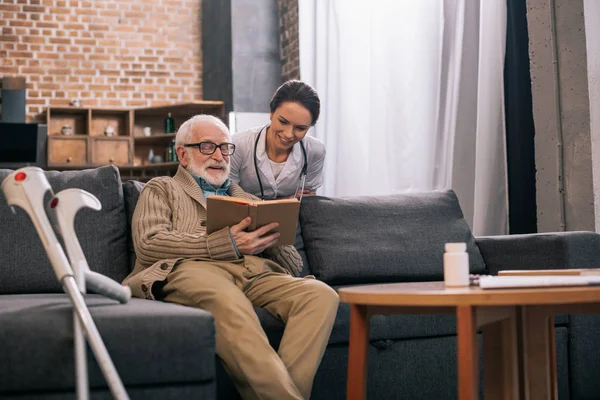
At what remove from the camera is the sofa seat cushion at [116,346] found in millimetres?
1792

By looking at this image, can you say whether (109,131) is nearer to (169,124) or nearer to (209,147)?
(169,124)

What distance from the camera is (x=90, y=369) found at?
5.96ft

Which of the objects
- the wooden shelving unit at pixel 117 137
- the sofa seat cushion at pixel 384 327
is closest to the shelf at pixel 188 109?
the wooden shelving unit at pixel 117 137

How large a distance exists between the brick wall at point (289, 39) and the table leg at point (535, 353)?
4.62 metres

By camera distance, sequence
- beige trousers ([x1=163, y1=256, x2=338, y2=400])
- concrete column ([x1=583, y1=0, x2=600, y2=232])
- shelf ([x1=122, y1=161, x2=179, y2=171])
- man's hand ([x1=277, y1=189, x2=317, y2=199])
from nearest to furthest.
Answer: beige trousers ([x1=163, y1=256, x2=338, y2=400]), man's hand ([x1=277, y1=189, x2=317, y2=199]), concrete column ([x1=583, y1=0, x2=600, y2=232]), shelf ([x1=122, y1=161, x2=179, y2=171])

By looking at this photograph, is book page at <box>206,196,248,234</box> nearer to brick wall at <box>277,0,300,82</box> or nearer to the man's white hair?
the man's white hair

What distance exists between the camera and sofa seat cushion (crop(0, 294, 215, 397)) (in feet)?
5.88

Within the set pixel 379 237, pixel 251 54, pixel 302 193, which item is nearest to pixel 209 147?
pixel 302 193

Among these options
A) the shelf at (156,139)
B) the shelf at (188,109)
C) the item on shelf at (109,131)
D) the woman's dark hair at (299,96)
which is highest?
the shelf at (188,109)

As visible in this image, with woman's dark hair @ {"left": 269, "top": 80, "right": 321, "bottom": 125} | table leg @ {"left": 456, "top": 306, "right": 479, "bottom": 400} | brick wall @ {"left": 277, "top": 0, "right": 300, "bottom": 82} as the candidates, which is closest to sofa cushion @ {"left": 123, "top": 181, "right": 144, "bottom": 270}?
woman's dark hair @ {"left": 269, "top": 80, "right": 321, "bottom": 125}

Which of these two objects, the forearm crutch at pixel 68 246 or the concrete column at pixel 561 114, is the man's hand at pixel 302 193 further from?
the forearm crutch at pixel 68 246

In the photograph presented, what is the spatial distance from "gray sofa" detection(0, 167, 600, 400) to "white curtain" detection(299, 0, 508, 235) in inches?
36.6

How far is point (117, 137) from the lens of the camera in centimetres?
785

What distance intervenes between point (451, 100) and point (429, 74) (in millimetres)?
302
